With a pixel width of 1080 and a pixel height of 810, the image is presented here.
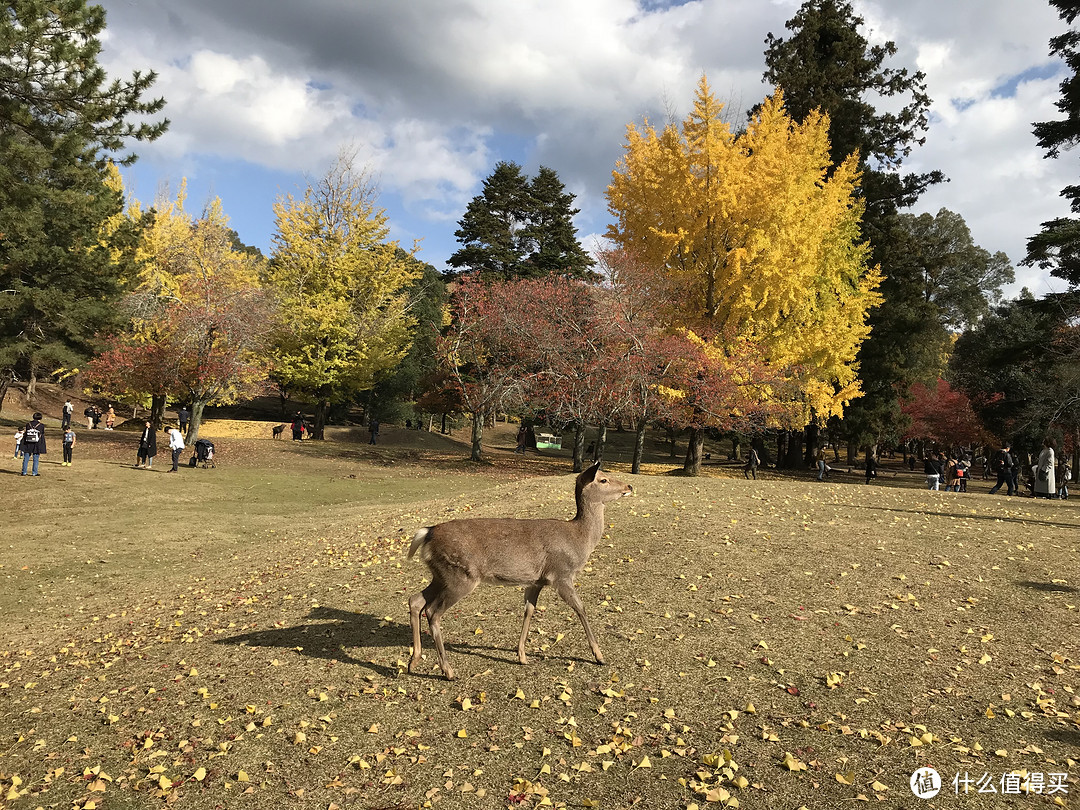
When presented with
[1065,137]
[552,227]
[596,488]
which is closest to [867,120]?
[1065,137]

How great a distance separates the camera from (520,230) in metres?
52.0

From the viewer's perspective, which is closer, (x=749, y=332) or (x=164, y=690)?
(x=164, y=690)

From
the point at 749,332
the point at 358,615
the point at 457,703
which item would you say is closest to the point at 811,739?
the point at 457,703

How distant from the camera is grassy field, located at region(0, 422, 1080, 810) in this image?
17.7 feet

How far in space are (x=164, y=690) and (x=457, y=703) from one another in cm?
341

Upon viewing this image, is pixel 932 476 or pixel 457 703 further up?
pixel 932 476

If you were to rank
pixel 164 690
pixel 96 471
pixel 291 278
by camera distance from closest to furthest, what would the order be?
pixel 164 690 → pixel 96 471 → pixel 291 278

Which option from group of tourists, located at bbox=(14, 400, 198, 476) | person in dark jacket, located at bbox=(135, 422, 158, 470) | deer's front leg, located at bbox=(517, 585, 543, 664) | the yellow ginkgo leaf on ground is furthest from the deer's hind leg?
person in dark jacket, located at bbox=(135, 422, 158, 470)

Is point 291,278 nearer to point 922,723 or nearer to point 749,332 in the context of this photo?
point 749,332

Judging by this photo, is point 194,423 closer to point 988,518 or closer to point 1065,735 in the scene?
point 988,518

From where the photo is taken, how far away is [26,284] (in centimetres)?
3219

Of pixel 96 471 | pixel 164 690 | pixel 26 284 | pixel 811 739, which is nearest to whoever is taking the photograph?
pixel 811 739

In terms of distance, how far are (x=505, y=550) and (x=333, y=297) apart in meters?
34.8

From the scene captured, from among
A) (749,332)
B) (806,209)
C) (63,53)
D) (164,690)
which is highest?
(806,209)
